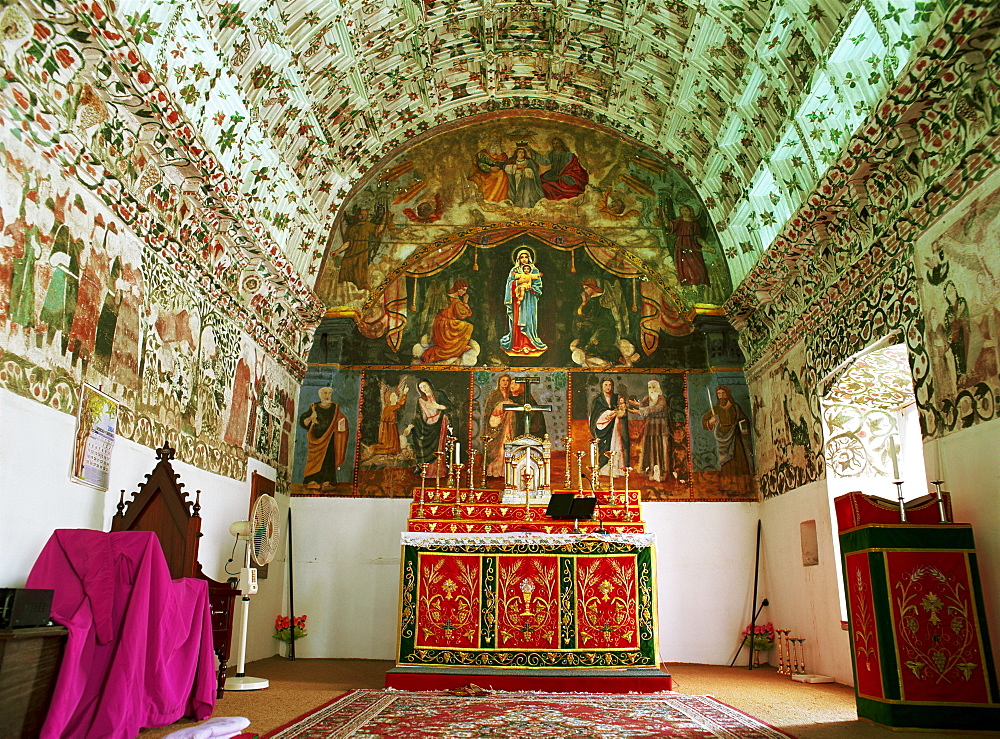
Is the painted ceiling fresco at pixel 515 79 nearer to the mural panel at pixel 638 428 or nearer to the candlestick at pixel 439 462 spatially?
the mural panel at pixel 638 428

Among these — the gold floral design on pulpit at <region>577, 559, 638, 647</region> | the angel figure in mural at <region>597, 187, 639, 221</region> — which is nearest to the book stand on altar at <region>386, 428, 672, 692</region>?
the gold floral design on pulpit at <region>577, 559, 638, 647</region>

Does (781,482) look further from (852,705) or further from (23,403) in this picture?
(23,403)

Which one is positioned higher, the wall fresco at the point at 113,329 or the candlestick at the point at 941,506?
the wall fresco at the point at 113,329

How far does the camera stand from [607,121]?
42.7 feet

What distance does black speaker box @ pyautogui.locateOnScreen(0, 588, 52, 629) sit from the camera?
4.53 m

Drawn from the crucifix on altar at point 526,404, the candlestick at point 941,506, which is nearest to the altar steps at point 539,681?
the candlestick at point 941,506

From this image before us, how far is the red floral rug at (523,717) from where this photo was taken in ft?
18.9

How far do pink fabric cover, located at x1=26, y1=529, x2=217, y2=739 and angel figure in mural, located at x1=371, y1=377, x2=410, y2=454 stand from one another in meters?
5.92

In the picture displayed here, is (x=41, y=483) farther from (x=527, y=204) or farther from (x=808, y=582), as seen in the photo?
(x=527, y=204)

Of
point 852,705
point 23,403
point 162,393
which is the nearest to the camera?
point 23,403

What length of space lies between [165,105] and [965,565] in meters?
7.85

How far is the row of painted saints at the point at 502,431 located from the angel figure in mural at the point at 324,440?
0.02 m

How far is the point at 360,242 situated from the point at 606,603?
7.28 metres

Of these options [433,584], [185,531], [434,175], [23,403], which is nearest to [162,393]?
[185,531]
